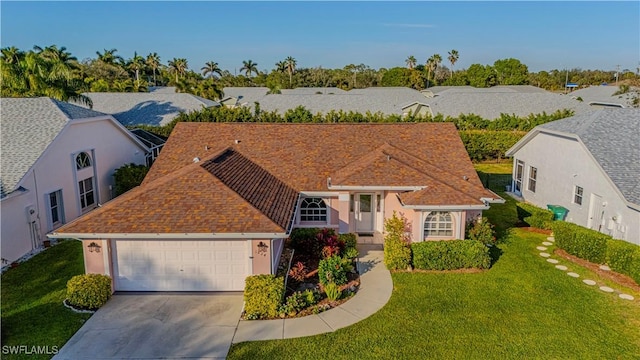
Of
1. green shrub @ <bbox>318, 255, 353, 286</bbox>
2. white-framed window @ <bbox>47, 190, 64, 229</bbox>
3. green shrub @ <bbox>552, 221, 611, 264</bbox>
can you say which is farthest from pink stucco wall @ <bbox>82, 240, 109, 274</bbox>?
green shrub @ <bbox>552, 221, 611, 264</bbox>

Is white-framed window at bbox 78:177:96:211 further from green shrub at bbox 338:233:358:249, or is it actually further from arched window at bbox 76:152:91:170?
green shrub at bbox 338:233:358:249

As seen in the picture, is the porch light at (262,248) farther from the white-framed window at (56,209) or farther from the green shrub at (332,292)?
the white-framed window at (56,209)

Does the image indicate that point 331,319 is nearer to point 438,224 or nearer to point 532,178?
point 438,224

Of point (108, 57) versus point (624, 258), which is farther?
point (108, 57)

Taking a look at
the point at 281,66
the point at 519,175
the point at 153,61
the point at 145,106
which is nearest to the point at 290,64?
the point at 281,66

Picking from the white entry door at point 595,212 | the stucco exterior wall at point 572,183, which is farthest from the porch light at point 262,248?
the white entry door at point 595,212

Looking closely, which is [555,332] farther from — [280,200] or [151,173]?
[151,173]
